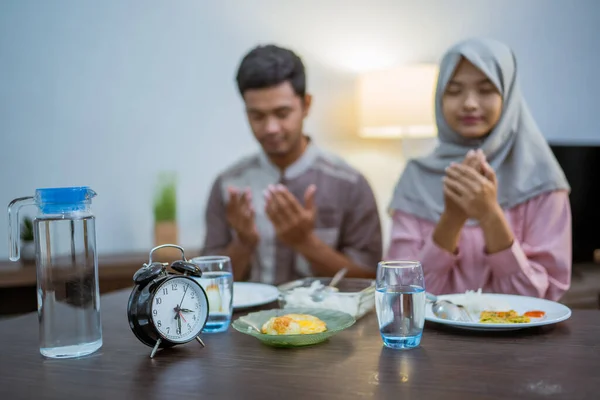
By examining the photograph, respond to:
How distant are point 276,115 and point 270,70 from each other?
0.16 metres

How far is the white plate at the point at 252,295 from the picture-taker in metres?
1.36

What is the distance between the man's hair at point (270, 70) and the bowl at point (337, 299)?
1048 mm

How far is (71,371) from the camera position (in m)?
0.93

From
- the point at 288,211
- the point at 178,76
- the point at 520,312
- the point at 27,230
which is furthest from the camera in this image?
the point at 178,76

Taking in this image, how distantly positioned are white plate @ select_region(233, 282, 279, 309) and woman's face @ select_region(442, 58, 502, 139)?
2.27 ft

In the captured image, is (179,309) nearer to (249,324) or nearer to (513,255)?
(249,324)

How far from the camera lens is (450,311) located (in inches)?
45.8

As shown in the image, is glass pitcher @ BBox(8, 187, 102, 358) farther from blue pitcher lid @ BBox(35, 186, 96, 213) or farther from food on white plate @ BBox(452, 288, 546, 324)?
food on white plate @ BBox(452, 288, 546, 324)

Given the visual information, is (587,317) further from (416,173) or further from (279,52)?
(279,52)

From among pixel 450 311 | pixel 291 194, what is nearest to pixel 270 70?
pixel 291 194

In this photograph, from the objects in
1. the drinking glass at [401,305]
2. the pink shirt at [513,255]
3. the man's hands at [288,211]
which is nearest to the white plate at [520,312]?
the drinking glass at [401,305]

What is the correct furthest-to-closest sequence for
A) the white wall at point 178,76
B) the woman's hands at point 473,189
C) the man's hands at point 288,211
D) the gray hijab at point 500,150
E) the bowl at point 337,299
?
the white wall at point 178,76
the man's hands at point 288,211
the gray hijab at point 500,150
the woman's hands at point 473,189
the bowl at point 337,299

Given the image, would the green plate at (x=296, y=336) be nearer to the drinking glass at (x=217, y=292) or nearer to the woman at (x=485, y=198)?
the drinking glass at (x=217, y=292)

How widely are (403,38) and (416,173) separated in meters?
1.61
